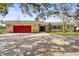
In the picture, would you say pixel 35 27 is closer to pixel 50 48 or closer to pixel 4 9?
pixel 50 48

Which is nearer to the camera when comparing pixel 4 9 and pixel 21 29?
pixel 4 9

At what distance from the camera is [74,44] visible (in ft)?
11.8

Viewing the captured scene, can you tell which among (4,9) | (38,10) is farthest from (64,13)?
(4,9)

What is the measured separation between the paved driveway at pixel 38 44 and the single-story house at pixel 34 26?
9cm

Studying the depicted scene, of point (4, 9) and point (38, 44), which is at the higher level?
point (4, 9)

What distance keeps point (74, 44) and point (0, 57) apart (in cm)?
125

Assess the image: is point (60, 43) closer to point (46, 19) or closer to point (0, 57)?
point (46, 19)

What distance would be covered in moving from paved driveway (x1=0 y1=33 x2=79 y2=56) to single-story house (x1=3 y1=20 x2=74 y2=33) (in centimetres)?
9

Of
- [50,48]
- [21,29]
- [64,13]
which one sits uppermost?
[64,13]

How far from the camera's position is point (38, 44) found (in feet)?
11.8

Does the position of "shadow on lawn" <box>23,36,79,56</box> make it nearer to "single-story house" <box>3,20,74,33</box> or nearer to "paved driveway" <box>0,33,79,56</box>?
"paved driveway" <box>0,33,79,56</box>

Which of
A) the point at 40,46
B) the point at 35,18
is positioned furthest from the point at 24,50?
the point at 35,18

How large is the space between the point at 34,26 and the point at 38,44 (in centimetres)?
31

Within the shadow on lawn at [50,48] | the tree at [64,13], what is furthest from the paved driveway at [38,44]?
the tree at [64,13]
